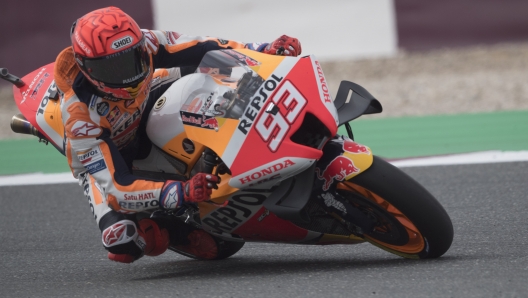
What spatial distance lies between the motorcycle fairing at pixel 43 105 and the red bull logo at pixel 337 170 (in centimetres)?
154

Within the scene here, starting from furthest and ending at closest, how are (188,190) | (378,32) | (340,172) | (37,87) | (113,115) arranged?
(378,32) < (37,87) < (113,115) < (188,190) < (340,172)

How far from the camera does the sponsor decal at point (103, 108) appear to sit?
3.82 meters

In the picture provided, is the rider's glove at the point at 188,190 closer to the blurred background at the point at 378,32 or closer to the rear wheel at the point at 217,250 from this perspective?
the rear wheel at the point at 217,250

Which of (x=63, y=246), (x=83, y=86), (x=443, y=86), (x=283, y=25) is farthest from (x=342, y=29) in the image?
(x=83, y=86)

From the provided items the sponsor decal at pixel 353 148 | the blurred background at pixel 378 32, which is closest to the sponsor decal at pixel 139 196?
the sponsor decal at pixel 353 148

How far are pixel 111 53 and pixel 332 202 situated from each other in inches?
48.6

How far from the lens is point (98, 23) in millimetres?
3689

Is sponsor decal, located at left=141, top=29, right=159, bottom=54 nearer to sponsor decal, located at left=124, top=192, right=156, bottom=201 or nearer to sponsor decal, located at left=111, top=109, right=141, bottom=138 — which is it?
sponsor decal, located at left=111, top=109, right=141, bottom=138

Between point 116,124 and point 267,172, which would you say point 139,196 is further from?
point 267,172

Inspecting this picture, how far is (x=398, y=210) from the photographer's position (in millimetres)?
3502

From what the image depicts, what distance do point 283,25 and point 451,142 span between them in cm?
314

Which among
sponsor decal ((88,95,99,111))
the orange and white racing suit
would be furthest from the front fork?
sponsor decal ((88,95,99,111))

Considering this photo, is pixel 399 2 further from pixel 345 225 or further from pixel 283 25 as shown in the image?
pixel 345 225

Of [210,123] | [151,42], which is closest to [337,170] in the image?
[210,123]
